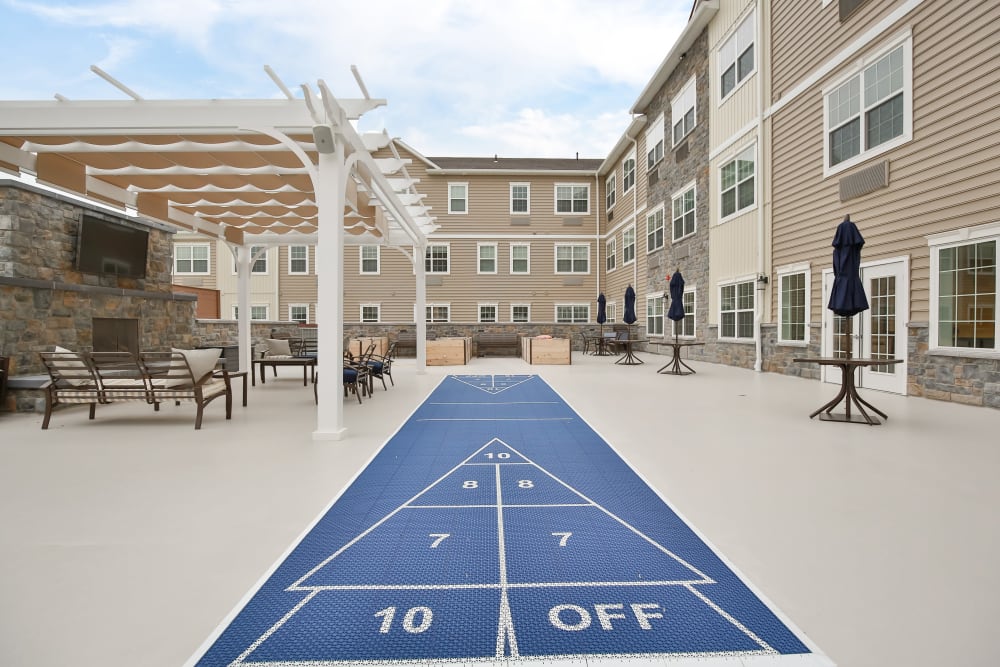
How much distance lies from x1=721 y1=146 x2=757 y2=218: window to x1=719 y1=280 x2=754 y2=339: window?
2.01m

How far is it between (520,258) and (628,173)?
5.98 metres

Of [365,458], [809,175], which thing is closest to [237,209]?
[365,458]

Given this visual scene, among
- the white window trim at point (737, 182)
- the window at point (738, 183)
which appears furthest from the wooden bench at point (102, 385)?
the window at point (738, 183)

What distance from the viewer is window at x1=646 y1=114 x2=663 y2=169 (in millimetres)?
17047

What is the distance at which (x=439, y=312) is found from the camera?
22.4 metres

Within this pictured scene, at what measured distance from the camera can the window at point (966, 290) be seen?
20.7ft

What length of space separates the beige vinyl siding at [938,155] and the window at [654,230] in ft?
26.3

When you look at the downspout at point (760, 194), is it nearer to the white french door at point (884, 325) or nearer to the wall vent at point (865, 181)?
the white french door at point (884, 325)

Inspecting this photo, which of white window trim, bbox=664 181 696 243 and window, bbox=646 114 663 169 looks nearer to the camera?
white window trim, bbox=664 181 696 243

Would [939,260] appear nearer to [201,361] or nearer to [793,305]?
[793,305]

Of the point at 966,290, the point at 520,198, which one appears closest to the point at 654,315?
the point at 520,198

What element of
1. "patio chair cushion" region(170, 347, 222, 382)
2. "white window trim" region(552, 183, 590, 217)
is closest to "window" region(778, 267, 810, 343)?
"patio chair cushion" region(170, 347, 222, 382)

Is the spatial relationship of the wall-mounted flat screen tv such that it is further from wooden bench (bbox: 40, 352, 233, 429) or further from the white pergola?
wooden bench (bbox: 40, 352, 233, 429)

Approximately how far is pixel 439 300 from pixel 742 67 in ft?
47.9
